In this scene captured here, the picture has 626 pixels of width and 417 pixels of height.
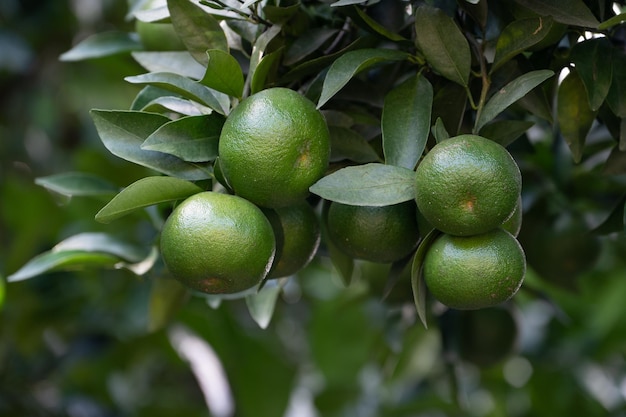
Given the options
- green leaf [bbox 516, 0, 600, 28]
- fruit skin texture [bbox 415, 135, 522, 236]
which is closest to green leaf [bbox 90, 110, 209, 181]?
fruit skin texture [bbox 415, 135, 522, 236]

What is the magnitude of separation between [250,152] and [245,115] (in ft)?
0.13

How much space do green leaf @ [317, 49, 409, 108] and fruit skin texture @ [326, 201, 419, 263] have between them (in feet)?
0.46

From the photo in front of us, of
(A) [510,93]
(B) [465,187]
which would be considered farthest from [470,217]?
(A) [510,93]

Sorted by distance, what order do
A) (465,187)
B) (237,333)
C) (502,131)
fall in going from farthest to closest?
1. (237,333)
2. (502,131)
3. (465,187)

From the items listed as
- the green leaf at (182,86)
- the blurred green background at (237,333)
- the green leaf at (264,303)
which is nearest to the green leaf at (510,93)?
the green leaf at (182,86)

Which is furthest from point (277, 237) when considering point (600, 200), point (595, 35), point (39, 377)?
point (39, 377)

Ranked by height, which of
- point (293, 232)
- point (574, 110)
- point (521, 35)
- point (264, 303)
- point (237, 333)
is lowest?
point (237, 333)

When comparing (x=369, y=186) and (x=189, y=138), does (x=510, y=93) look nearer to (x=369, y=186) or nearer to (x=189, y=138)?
(x=369, y=186)

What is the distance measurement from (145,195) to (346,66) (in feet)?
0.78

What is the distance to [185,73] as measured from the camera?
95 cm

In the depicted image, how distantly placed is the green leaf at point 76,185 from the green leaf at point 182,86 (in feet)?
0.91

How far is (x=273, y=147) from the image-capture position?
0.79 metres

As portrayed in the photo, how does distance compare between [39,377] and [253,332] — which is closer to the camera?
[39,377]

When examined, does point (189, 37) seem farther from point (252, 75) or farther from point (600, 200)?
point (600, 200)
